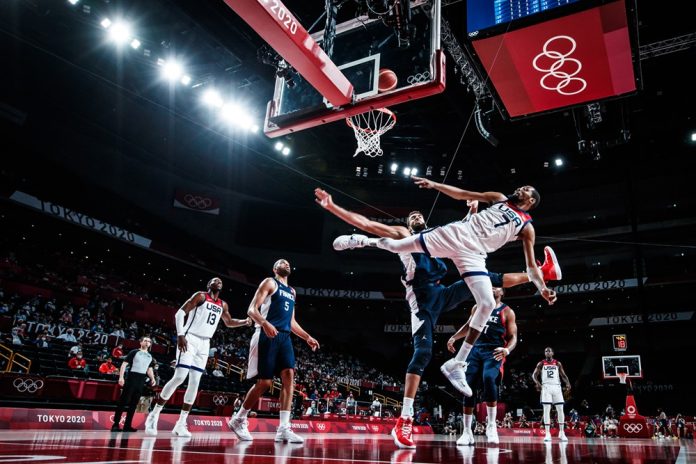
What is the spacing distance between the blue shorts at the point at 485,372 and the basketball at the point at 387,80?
3914 millimetres

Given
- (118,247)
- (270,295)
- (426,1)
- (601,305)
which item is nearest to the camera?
(270,295)

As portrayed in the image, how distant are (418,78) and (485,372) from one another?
4.18 metres

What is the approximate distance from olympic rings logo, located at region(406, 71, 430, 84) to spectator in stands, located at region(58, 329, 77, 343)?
1302cm

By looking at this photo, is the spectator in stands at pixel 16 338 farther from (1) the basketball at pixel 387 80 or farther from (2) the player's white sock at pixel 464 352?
(2) the player's white sock at pixel 464 352

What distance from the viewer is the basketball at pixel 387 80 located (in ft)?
21.9

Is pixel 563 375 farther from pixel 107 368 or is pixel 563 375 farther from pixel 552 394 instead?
pixel 107 368

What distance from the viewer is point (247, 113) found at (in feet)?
58.1

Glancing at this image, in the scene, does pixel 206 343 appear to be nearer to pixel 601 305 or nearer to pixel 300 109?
pixel 300 109

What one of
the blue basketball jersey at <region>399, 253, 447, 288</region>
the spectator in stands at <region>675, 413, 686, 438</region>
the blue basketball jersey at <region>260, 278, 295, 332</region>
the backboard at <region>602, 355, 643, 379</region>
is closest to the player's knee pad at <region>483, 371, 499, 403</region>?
the blue basketball jersey at <region>399, 253, 447, 288</region>

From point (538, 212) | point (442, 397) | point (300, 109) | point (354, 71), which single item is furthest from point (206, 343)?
point (538, 212)

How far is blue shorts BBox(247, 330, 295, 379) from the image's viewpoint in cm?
541

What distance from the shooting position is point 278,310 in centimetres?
576

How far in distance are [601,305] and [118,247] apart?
90.4 ft

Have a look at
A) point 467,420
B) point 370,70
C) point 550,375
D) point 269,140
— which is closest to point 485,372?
point 467,420
